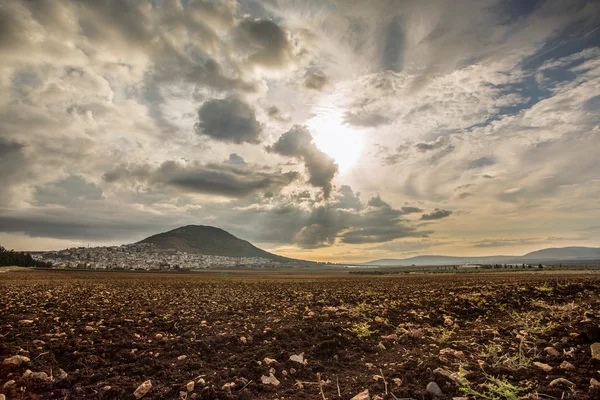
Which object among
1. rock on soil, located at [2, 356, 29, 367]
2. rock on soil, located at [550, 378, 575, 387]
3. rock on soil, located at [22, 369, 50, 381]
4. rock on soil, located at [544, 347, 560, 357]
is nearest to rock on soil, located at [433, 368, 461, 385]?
rock on soil, located at [550, 378, 575, 387]

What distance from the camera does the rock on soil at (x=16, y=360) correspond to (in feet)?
23.6

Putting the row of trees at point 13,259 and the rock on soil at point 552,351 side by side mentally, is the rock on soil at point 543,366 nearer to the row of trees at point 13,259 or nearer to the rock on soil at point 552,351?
the rock on soil at point 552,351

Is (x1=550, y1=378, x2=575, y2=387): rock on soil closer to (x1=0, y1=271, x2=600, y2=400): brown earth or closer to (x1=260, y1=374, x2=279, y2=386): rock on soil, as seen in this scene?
(x1=0, y1=271, x2=600, y2=400): brown earth

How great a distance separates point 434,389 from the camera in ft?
18.6

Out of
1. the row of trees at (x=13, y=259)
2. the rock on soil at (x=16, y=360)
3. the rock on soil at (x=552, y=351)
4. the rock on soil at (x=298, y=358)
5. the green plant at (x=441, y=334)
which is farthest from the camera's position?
the row of trees at (x=13, y=259)

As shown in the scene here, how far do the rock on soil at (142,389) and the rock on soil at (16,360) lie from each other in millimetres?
3374

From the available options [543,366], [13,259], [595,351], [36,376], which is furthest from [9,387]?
[13,259]

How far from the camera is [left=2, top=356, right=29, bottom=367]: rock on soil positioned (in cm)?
718

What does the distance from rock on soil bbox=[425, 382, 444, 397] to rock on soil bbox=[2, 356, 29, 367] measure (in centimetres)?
926

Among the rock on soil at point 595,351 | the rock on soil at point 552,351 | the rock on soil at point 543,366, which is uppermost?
the rock on soil at point 595,351

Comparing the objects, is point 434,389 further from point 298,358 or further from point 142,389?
point 142,389

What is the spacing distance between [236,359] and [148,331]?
13.9 ft

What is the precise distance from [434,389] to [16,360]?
9473mm

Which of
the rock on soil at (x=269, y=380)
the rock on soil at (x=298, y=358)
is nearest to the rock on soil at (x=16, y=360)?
the rock on soil at (x=269, y=380)
